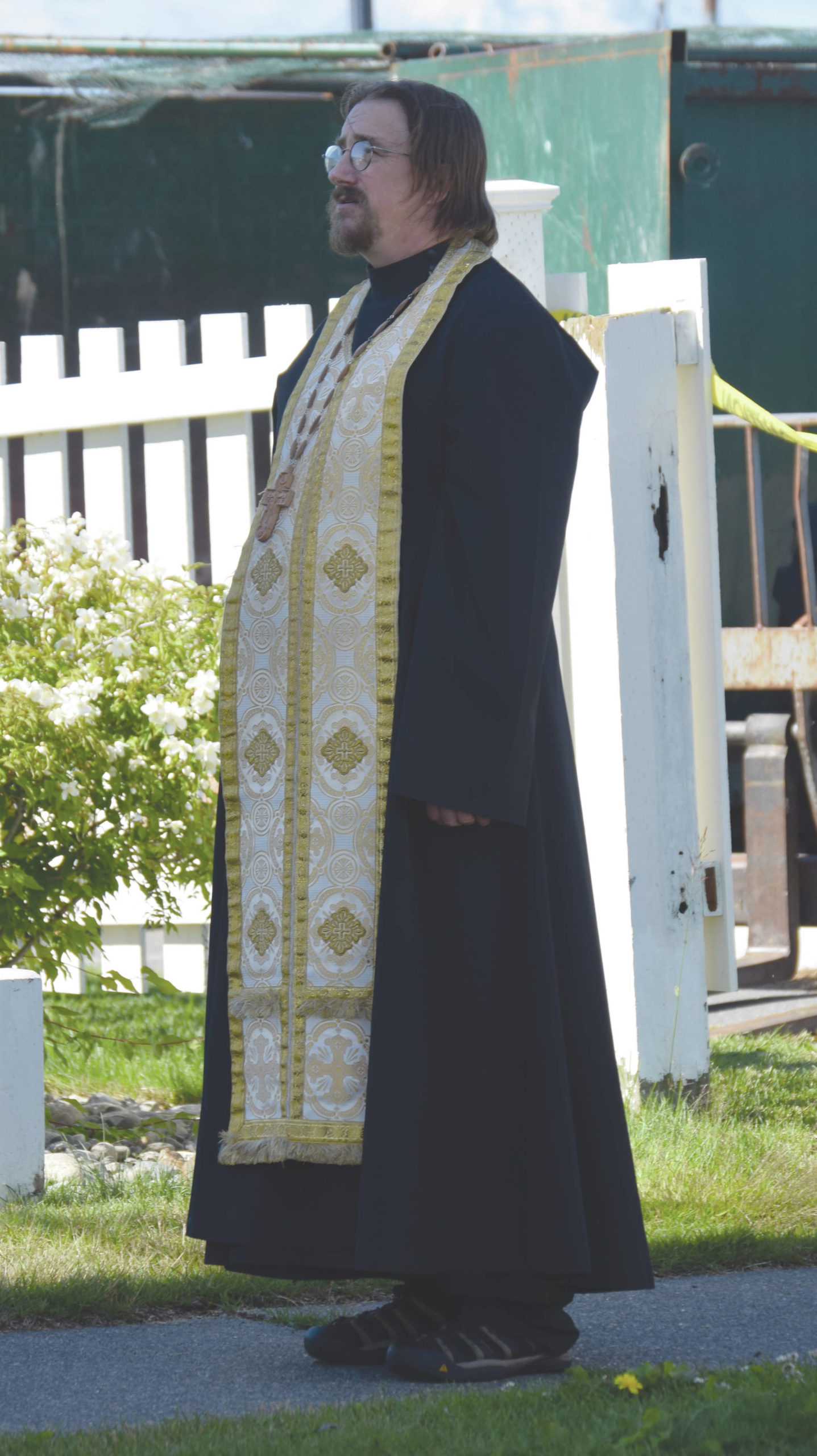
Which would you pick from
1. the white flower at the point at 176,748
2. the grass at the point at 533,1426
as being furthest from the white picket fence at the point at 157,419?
the grass at the point at 533,1426

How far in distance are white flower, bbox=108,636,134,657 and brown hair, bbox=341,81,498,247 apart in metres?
1.61

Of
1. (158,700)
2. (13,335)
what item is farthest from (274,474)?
(13,335)

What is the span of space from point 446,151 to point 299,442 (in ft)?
1.56

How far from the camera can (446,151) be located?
2.79m

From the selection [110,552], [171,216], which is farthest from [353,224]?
[171,216]

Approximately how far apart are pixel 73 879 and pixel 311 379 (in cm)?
182

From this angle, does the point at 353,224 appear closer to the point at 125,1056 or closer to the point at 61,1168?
the point at 61,1168

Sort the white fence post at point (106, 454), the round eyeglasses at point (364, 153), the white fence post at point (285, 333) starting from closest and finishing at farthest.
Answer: the round eyeglasses at point (364, 153), the white fence post at point (285, 333), the white fence post at point (106, 454)

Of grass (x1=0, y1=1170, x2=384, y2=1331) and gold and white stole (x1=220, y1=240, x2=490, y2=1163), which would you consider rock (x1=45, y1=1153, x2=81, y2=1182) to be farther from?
gold and white stole (x1=220, y1=240, x2=490, y2=1163)

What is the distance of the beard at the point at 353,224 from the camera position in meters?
2.80

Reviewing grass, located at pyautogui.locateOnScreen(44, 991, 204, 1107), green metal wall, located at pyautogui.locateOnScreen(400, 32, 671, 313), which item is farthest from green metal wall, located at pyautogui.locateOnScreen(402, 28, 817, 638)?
grass, located at pyautogui.locateOnScreen(44, 991, 204, 1107)

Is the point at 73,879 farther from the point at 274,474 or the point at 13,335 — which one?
the point at 13,335

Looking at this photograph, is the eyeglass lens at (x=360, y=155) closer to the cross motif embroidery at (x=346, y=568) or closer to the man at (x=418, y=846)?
the man at (x=418, y=846)

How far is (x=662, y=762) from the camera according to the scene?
13.6 feet
